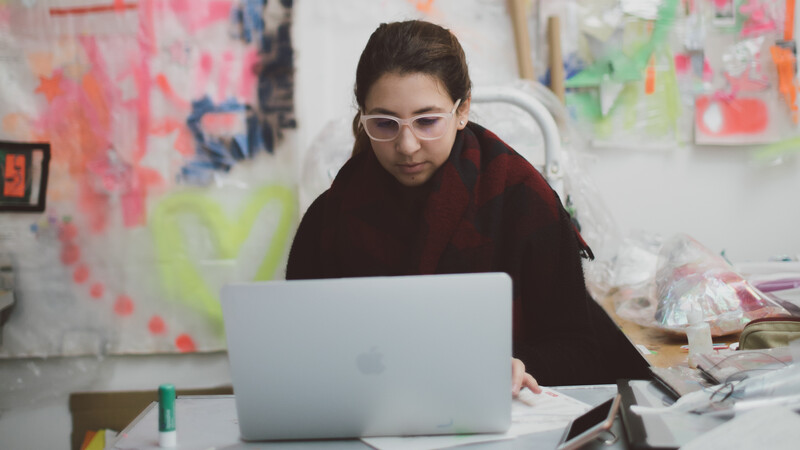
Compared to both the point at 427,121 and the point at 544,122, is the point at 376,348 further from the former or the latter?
the point at 544,122

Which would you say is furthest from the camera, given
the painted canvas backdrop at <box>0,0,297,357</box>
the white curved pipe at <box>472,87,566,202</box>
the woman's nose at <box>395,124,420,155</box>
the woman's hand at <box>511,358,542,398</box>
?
the painted canvas backdrop at <box>0,0,297,357</box>

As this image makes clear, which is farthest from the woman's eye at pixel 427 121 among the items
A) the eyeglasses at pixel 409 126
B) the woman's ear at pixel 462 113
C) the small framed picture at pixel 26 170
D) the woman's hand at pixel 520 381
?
the small framed picture at pixel 26 170

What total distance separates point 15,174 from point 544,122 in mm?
1692

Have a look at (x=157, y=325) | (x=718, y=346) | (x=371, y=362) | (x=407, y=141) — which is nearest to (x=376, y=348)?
(x=371, y=362)

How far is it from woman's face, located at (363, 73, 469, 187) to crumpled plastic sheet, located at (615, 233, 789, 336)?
61 centimetres

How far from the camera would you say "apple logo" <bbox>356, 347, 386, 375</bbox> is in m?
0.84

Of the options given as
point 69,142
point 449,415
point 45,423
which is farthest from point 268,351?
point 45,423

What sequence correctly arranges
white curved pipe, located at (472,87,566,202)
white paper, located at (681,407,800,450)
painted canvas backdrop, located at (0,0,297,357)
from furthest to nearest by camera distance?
painted canvas backdrop, located at (0,0,297,357), white curved pipe, located at (472,87,566,202), white paper, located at (681,407,800,450)

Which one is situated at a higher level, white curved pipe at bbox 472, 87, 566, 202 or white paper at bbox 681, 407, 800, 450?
white curved pipe at bbox 472, 87, 566, 202

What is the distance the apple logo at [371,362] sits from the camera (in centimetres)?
84

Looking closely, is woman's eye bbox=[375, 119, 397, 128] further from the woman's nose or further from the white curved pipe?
the white curved pipe

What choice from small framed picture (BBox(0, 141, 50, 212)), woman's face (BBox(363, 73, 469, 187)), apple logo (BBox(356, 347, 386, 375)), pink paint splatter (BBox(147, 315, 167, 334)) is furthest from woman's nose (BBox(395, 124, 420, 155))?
small framed picture (BBox(0, 141, 50, 212))

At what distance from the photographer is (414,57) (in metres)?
1.33

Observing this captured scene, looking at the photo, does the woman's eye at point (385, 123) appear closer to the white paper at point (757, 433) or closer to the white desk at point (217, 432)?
the white desk at point (217, 432)
